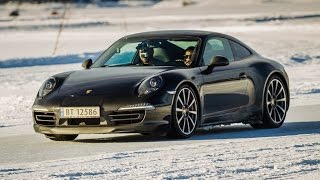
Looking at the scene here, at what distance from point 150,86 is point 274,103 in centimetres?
235

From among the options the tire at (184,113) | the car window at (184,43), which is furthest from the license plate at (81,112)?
the car window at (184,43)

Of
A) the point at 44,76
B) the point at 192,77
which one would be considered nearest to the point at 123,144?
the point at 192,77

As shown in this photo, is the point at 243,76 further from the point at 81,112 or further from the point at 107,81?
the point at 81,112

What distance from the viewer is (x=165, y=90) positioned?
36.3 ft

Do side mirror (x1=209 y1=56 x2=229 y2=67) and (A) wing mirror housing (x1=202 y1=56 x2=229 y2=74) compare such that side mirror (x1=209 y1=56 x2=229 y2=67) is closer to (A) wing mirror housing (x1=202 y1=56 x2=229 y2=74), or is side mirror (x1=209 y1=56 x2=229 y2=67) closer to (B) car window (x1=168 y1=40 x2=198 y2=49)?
(A) wing mirror housing (x1=202 y1=56 x2=229 y2=74)

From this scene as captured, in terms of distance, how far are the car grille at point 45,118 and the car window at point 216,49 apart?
1912mm

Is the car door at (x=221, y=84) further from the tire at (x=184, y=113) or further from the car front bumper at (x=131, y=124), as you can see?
the car front bumper at (x=131, y=124)

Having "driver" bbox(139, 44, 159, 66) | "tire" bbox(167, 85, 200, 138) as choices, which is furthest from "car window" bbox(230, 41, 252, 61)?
"tire" bbox(167, 85, 200, 138)

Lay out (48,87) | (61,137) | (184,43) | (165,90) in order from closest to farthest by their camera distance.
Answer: (165,90)
(48,87)
(61,137)
(184,43)

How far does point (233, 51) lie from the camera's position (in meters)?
12.6

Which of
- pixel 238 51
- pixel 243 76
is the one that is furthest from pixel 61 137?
pixel 238 51

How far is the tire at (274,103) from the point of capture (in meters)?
12.7

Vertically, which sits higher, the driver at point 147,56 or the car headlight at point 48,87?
the driver at point 147,56

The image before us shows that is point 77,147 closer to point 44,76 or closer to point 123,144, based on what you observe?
point 123,144
